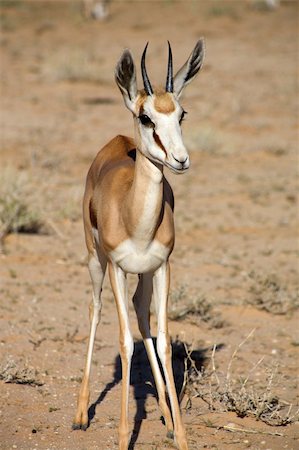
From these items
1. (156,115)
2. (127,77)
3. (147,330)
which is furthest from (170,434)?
(127,77)

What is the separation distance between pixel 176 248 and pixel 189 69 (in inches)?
184

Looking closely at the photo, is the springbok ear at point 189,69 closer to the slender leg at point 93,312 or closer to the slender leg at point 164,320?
the slender leg at point 164,320

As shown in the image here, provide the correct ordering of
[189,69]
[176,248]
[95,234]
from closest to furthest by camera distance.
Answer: [189,69] → [95,234] → [176,248]

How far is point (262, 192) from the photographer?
39.3 ft

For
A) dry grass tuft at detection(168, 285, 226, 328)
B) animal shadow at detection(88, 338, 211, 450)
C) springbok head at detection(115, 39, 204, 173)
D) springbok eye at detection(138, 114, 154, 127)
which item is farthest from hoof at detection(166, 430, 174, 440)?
dry grass tuft at detection(168, 285, 226, 328)

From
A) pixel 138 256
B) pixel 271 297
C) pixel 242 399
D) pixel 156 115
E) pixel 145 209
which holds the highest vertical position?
pixel 156 115

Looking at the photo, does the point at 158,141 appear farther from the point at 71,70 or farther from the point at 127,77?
the point at 71,70

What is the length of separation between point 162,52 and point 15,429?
729 inches

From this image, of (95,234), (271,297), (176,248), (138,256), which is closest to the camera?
(138,256)

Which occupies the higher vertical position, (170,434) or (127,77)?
(127,77)

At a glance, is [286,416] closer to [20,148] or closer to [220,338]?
[220,338]

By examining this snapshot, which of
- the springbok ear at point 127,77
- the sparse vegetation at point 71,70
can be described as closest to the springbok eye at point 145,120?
the springbok ear at point 127,77

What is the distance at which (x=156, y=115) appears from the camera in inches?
185

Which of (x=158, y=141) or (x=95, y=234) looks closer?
(x=158, y=141)
